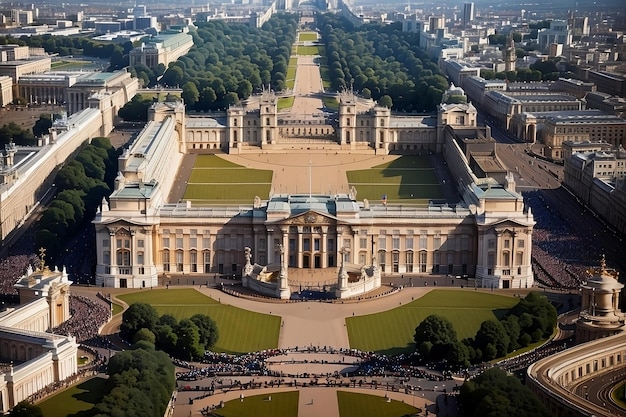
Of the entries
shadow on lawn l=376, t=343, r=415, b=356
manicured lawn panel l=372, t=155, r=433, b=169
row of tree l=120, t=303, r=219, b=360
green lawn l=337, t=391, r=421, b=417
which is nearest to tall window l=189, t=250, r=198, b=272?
row of tree l=120, t=303, r=219, b=360

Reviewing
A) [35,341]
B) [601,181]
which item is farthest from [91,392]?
[601,181]

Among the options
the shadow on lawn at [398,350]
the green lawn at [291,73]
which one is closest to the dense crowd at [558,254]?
the shadow on lawn at [398,350]

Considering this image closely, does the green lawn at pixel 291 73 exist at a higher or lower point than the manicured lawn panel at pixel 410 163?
higher

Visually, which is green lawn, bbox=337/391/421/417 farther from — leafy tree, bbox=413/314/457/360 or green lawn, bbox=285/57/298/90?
green lawn, bbox=285/57/298/90

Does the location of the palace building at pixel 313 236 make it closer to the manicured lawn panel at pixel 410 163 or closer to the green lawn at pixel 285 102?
the manicured lawn panel at pixel 410 163

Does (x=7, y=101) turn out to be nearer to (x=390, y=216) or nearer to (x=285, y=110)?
(x=285, y=110)

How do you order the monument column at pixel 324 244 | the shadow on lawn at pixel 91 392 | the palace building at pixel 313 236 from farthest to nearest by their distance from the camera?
the monument column at pixel 324 244 < the palace building at pixel 313 236 < the shadow on lawn at pixel 91 392

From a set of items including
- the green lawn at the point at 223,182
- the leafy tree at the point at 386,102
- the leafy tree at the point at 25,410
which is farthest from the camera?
the leafy tree at the point at 386,102
